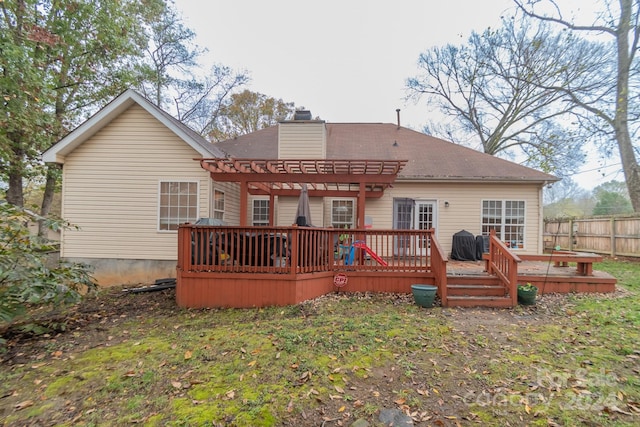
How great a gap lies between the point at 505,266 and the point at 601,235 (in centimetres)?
1105

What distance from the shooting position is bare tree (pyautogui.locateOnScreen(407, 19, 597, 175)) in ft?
51.3

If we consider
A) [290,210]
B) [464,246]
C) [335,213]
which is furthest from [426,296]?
[290,210]

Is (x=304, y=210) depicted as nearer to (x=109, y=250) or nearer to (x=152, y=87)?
(x=109, y=250)

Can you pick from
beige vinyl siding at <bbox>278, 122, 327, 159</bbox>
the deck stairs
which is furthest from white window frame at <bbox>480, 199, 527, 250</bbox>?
beige vinyl siding at <bbox>278, 122, 327, 159</bbox>

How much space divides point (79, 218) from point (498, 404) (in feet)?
33.6

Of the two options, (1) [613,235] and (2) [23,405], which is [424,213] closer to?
(1) [613,235]

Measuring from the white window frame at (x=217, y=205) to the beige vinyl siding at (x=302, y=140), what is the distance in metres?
2.85

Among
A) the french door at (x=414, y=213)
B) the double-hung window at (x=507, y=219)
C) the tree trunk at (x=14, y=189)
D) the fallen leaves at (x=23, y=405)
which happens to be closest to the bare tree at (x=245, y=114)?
the tree trunk at (x=14, y=189)

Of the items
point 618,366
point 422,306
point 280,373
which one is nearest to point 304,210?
point 422,306

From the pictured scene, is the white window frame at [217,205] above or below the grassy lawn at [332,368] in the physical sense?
above

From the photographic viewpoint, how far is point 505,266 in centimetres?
612

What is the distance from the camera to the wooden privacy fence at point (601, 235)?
11.6 meters

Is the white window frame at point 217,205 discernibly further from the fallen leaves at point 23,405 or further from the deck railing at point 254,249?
the fallen leaves at point 23,405

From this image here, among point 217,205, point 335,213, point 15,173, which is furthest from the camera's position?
point 15,173
